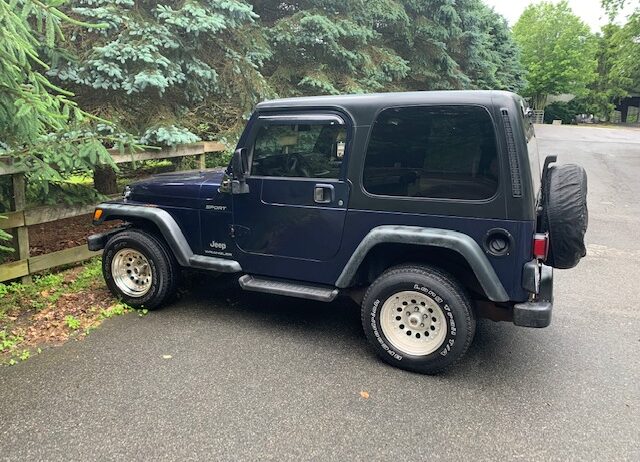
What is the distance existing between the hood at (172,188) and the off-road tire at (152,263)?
35cm

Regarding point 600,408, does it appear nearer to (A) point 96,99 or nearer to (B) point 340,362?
(B) point 340,362

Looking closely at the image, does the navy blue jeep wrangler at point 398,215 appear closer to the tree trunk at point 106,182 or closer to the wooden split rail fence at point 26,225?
the wooden split rail fence at point 26,225

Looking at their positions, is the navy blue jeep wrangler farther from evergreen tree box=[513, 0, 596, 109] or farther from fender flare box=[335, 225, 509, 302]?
evergreen tree box=[513, 0, 596, 109]

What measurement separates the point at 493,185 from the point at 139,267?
10.7 ft

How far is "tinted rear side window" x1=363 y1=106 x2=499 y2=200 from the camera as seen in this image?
10.7 ft

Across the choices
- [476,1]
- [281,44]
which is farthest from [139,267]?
[476,1]

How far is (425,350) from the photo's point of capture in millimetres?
3475

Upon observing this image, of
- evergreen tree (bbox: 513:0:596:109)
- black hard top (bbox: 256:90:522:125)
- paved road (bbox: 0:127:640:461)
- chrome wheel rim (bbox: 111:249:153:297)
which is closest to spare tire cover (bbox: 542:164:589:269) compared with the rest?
black hard top (bbox: 256:90:522:125)

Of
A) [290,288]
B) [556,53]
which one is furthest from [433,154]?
[556,53]

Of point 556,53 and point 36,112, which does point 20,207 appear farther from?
point 556,53

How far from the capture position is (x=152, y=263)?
447 cm

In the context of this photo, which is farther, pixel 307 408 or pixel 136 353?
pixel 136 353

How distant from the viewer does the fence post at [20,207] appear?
16.0ft

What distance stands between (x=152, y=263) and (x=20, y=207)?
168 centimetres
